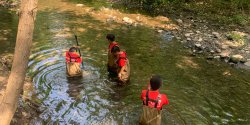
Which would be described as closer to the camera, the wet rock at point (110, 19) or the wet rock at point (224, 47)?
the wet rock at point (224, 47)

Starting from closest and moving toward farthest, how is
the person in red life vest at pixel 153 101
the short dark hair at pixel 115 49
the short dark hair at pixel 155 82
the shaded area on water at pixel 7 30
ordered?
the short dark hair at pixel 155 82 < the person in red life vest at pixel 153 101 < the short dark hair at pixel 115 49 < the shaded area on water at pixel 7 30

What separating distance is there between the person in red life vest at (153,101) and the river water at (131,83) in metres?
1.15

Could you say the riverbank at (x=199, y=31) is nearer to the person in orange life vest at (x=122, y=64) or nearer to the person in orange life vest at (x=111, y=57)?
the person in orange life vest at (x=111, y=57)

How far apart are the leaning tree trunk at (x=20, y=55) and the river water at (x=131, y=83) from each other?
3130 millimetres

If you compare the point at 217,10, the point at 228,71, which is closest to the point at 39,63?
the point at 228,71

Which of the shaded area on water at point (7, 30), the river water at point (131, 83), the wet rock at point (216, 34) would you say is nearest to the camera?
the river water at point (131, 83)

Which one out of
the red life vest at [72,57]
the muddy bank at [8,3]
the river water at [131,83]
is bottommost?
the river water at [131,83]

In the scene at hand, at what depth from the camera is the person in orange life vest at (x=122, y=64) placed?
1111 cm

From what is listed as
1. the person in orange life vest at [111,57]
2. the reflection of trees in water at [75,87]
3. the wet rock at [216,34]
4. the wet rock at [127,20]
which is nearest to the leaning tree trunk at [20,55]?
the reflection of trees in water at [75,87]

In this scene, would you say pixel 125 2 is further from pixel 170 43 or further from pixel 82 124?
pixel 82 124

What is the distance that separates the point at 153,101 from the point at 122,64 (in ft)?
11.5

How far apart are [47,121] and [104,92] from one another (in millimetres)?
2681

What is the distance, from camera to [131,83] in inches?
472

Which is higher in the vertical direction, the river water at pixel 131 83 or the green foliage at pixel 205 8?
the green foliage at pixel 205 8
